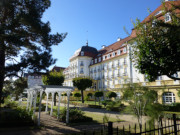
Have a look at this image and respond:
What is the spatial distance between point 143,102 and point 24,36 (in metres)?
8.77

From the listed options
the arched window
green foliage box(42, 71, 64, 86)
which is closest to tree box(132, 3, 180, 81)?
the arched window

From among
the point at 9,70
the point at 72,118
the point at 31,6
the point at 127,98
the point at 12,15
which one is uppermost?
the point at 31,6

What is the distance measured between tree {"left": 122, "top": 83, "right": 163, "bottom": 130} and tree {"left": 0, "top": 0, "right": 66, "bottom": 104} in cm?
652

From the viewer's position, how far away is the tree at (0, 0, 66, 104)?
959 centimetres

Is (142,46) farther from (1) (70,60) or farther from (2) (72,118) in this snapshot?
(1) (70,60)

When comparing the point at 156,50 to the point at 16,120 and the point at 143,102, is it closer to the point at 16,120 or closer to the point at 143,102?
the point at 143,102

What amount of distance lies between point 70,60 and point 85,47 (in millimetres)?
8906

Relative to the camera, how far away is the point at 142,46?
30.7ft

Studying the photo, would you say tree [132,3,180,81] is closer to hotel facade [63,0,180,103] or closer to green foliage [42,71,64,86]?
hotel facade [63,0,180,103]

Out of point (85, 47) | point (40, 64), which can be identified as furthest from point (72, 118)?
point (85, 47)

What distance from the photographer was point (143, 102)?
287 inches

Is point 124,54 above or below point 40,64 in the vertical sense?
above

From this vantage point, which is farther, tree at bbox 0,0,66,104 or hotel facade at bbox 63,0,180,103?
hotel facade at bbox 63,0,180,103

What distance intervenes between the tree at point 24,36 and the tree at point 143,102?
6.52 meters
